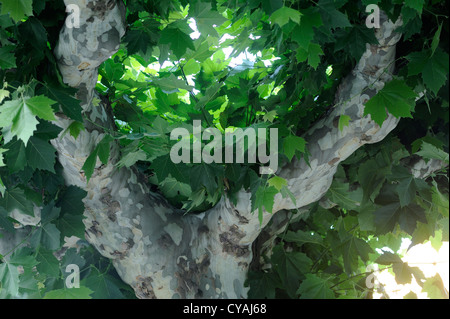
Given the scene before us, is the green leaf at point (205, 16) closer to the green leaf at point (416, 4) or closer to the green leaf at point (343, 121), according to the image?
the green leaf at point (343, 121)

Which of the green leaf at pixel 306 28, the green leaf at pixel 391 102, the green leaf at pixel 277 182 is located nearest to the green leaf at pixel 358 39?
the green leaf at pixel 391 102

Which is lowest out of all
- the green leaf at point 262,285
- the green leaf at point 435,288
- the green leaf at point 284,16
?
the green leaf at point 262,285

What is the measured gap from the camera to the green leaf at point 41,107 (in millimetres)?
1104

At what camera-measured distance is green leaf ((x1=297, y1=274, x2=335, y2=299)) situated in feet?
5.67

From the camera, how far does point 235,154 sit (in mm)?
1467

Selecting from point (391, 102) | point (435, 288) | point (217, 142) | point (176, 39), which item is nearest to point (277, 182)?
point (217, 142)

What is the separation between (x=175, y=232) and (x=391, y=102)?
34.9 inches

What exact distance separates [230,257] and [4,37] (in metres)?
0.99

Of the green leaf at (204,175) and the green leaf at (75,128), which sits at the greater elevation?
the green leaf at (75,128)

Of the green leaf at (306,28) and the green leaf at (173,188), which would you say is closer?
the green leaf at (306,28)

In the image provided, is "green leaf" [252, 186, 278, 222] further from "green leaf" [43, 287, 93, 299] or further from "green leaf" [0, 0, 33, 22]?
"green leaf" [0, 0, 33, 22]

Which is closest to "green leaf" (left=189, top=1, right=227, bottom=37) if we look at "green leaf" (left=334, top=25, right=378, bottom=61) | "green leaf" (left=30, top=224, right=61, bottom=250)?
"green leaf" (left=334, top=25, right=378, bottom=61)

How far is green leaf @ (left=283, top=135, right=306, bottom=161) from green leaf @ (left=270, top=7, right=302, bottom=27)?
396mm

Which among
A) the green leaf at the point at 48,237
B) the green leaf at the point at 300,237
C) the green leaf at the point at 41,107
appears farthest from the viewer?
the green leaf at the point at 300,237
